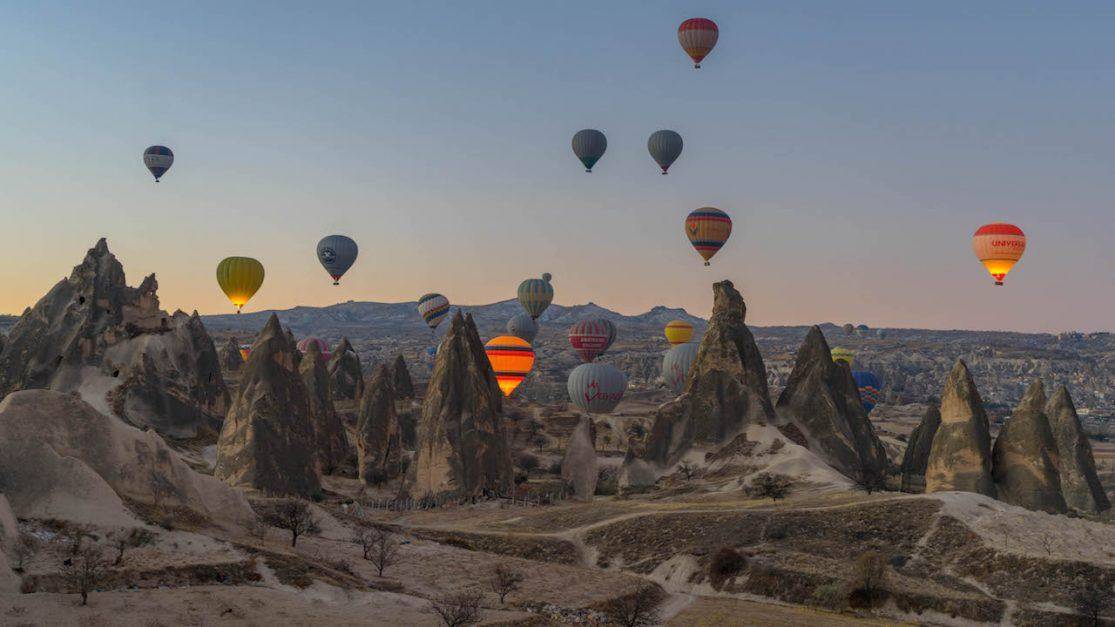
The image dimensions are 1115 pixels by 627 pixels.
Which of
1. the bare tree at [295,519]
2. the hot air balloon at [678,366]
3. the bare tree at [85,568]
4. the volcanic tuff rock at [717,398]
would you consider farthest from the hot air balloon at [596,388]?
the bare tree at [85,568]

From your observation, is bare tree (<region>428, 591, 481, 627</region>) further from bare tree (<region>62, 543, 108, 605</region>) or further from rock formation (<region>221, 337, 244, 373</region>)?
rock formation (<region>221, 337, 244, 373</region>)

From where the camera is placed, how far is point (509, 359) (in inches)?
4599

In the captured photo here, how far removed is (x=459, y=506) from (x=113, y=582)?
117 feet

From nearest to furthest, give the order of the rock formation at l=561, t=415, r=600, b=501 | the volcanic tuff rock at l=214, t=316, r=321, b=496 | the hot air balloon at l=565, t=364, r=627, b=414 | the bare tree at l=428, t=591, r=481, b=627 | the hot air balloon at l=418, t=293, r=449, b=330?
the bare tree at l=428, t=591, r=481, b=627 < the volcanic tuff rock at l=214, t=316, r=321, b=496 < the rock formation at l=561, t=415, r=600, b=501 < the hot air balloon at l=565, t=364, r=627, b=414 < the hot air balloon at l=418, t=293, r=449, b=330

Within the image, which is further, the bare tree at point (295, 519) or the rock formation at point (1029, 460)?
the rock formation at point (1029, 460)

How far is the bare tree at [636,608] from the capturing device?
1697 inches

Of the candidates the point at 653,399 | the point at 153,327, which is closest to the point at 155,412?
the point at 153,327

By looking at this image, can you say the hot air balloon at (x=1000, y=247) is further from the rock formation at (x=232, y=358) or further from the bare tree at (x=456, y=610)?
the rock formation at (x=232, y=358)

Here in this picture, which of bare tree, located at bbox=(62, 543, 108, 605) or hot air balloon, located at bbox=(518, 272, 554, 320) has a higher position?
hot air balloon, located at bbox=(518, 272, 554, 320)

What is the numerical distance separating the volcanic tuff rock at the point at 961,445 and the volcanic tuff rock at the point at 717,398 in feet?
46.3

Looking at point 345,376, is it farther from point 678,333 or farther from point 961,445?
point 961,445

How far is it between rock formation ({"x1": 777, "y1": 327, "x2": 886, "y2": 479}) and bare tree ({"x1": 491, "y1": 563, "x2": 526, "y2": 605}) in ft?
111

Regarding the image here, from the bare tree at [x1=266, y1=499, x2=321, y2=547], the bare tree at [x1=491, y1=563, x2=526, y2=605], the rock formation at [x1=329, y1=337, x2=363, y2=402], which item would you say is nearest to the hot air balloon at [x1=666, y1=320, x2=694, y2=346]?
the rock formation at [x1=329, y1=337, x2=363, y2=402]

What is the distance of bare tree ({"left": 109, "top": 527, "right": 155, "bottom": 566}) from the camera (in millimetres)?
39969
